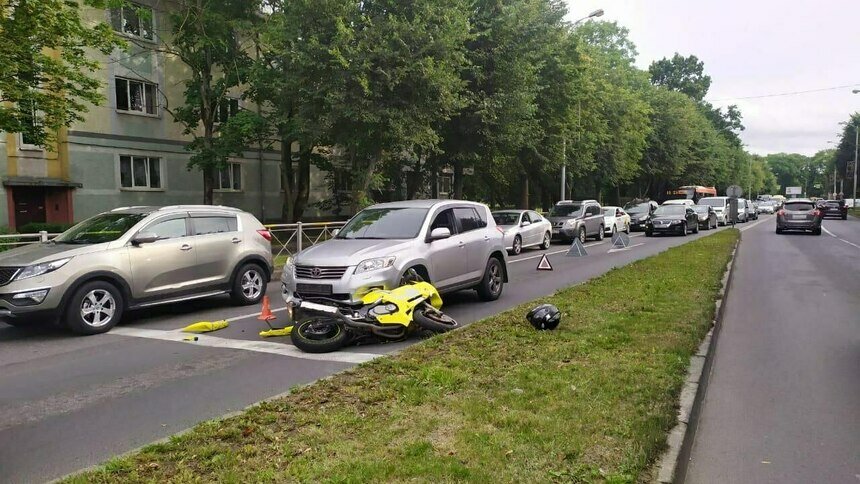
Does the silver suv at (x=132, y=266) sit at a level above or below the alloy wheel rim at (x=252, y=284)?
above

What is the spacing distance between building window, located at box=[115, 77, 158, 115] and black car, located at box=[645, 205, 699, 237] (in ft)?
74.1

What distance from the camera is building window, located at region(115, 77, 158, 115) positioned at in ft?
83.0

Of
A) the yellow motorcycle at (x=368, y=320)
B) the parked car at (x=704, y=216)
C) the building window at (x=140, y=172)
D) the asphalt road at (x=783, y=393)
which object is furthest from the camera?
the parked car at (x=704, y=216)

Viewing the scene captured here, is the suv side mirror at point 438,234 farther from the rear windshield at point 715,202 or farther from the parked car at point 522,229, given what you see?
the rear windshield at point 715,202

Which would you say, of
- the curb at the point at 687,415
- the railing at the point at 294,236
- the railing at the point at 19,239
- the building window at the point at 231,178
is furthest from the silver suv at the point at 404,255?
the building window at the point at 231,178

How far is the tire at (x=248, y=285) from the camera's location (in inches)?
399

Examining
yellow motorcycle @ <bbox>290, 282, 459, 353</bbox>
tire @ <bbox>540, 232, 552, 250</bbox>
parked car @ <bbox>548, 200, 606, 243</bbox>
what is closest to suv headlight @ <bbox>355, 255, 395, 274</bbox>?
yellow motorcycle @ <bbox>290, 282, 459, 353</bbox>

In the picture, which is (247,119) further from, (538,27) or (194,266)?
(194,266)

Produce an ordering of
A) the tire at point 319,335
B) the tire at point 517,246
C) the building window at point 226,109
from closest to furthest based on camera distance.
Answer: the tire at point 319,335 < the tire at point 517,246 < the building window at point 226,109

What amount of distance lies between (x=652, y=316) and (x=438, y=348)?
3.12m

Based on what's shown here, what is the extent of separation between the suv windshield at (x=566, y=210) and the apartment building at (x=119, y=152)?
47.8 ft

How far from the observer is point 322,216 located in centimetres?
3447

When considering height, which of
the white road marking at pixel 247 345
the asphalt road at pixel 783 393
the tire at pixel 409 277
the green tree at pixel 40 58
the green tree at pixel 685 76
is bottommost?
the asphalt road at pixel 783 393

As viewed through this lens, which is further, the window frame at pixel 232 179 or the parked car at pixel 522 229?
the window frame at pixel 232 179
